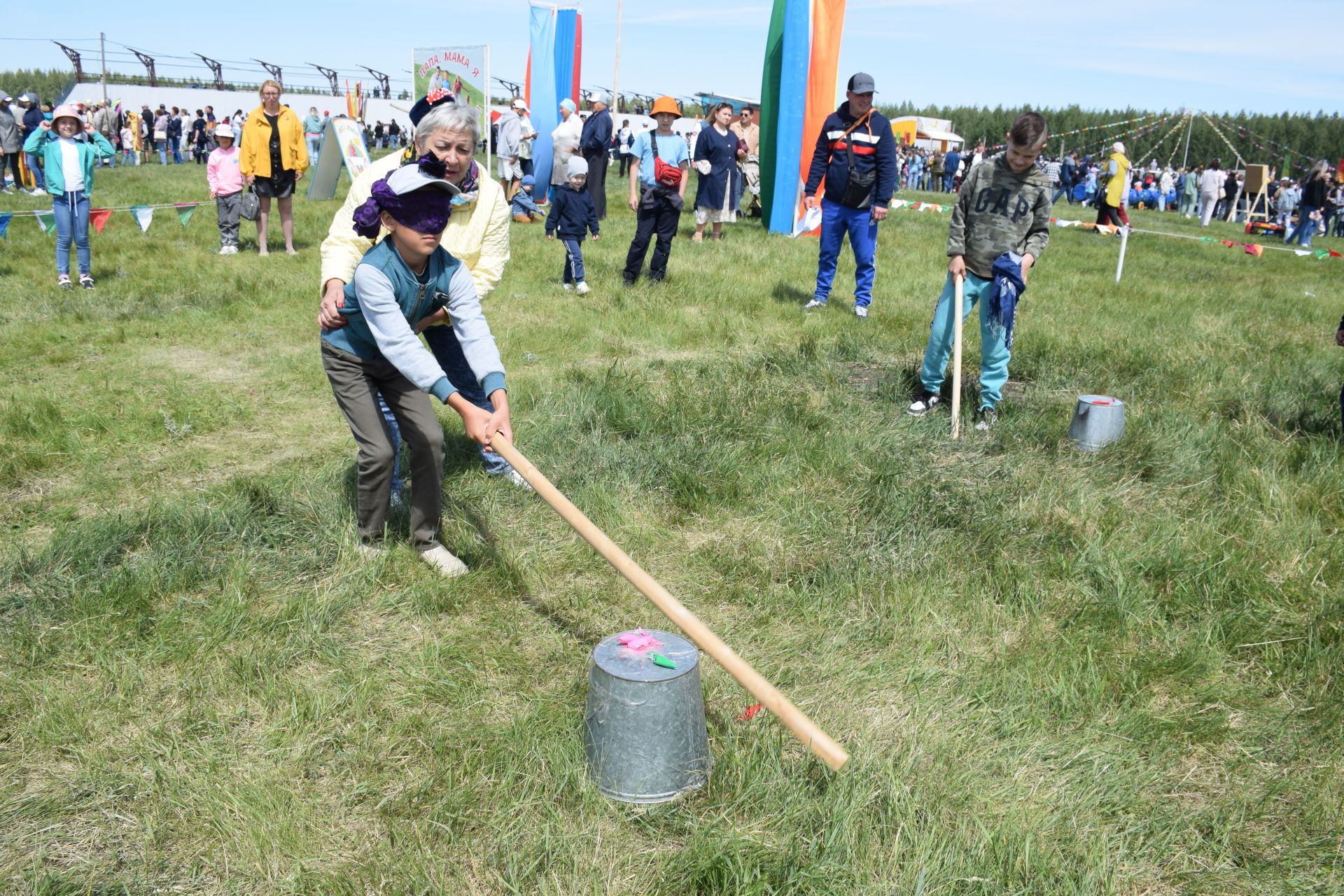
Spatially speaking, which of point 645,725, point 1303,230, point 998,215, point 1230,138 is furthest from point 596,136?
point 1230,138

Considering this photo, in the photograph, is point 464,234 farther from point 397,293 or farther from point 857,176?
point 857,176

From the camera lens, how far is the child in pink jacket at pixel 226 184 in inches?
434

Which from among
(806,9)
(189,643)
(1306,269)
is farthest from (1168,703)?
(1306,269)

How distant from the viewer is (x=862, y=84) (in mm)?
8094

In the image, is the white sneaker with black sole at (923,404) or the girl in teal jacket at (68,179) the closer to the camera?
the white sneaker with black sole at (923,404)

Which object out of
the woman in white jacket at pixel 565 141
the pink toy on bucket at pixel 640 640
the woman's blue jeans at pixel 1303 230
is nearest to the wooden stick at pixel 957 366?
the pink toy on bucket at pixel 640 640

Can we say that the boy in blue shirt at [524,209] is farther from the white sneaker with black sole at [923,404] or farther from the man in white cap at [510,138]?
the white sneaker with black sole at [923,404]

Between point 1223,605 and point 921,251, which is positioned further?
point 921,251

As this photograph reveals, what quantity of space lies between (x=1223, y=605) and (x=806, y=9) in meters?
11.7

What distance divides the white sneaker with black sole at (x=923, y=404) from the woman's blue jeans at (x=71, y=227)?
8087mm

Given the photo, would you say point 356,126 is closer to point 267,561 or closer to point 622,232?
point 622,232

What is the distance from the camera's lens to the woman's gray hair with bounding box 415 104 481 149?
138 inches

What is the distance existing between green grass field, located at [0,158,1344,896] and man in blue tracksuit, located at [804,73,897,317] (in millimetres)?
2193

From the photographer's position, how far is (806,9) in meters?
13.1
